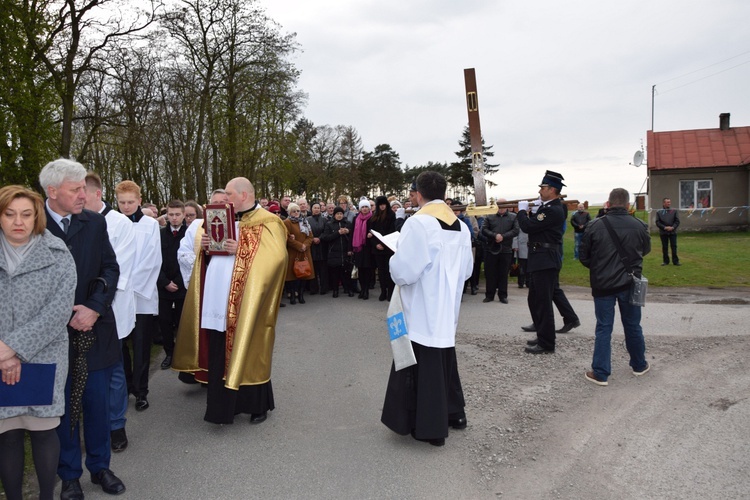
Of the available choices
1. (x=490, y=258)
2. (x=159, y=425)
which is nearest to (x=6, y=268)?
(x=159, y=425)

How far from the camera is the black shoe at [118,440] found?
13.7 feet

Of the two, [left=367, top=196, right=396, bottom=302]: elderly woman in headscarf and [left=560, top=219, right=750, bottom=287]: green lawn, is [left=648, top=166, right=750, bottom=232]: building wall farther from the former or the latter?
[left=367, top=196, right=396, bottom=302]: elderly woman in headscarf

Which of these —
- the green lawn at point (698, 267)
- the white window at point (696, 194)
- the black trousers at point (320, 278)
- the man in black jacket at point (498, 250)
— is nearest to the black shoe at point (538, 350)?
the man in black jacket at point (498, 250)

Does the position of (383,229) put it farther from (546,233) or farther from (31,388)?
(31,388)

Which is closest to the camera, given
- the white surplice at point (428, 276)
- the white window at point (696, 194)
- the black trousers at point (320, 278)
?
the white surplice at point (428, 276)

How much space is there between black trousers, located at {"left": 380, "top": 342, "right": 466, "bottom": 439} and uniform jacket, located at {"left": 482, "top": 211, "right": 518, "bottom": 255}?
6.29 meters

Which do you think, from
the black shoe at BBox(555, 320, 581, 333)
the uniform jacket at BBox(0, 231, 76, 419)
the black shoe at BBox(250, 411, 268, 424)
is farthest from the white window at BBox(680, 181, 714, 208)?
the uniform jacket at BBox(0, 231, 76, 419)

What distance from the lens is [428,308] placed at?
13.6ft

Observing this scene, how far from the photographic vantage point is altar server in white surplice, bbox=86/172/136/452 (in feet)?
13.6

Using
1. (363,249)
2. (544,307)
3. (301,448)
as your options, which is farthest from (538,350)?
(363,249)

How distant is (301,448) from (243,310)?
1200mm

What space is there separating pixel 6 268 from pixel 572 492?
357cm

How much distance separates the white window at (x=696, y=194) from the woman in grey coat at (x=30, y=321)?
29.9m

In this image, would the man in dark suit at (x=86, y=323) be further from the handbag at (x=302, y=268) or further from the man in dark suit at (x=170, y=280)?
the handbag at (x=302, y=268)
